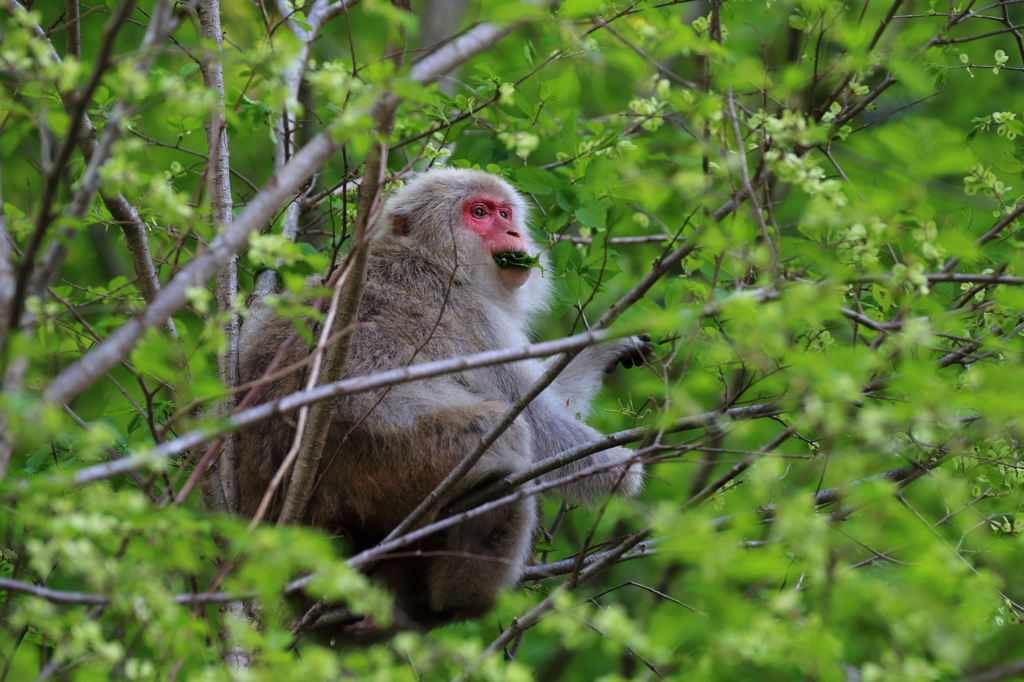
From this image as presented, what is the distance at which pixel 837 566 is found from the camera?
279 cm

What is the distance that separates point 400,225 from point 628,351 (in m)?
1.76

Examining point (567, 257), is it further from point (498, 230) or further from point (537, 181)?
point (498, 230)

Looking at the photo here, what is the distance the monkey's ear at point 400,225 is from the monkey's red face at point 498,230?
40 cm

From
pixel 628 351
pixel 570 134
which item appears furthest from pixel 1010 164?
pixel 628 351

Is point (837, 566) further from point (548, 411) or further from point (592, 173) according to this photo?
point (548, 411)

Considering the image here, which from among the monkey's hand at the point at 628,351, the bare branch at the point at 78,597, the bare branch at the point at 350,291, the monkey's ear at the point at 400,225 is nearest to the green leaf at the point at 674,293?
the monkey's hand at the point at 628,351

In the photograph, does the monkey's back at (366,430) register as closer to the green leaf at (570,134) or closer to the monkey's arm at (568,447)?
Result: the monkey's arm at (568,447)

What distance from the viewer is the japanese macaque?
4773 mm

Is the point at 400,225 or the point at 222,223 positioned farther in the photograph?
the point at 400,225

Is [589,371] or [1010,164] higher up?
[1010,164]

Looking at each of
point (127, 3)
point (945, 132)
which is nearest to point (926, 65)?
point (945, 132)

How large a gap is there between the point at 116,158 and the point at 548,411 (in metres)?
3.39

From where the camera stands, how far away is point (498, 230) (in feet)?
20.7

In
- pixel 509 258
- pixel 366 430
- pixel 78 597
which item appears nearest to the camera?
pixel 78 597
